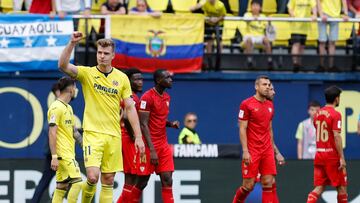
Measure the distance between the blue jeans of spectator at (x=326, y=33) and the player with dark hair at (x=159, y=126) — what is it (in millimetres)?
7147

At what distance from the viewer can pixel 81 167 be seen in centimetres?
1773

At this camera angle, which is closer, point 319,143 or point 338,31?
point 319,143

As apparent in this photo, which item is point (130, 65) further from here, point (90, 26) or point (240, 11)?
point (240, 11)

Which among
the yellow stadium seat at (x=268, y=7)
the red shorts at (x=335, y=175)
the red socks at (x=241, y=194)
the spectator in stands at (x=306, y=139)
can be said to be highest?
the yellow stadium seat at (x=268, y=7)

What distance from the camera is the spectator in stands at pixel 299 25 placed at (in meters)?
22.1

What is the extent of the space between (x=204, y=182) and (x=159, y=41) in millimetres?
4267

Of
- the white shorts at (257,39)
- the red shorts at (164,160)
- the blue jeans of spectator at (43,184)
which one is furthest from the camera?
the white shorts at (257,39)

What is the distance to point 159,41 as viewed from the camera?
21.3 m

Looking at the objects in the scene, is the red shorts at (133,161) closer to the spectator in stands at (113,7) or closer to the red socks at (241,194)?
the red socks at (241,194)

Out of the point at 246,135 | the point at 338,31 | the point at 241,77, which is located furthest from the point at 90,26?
the point at 246,135

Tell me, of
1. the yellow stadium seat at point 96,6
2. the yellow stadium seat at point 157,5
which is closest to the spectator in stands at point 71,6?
the yellow stadium seat at point 96,6

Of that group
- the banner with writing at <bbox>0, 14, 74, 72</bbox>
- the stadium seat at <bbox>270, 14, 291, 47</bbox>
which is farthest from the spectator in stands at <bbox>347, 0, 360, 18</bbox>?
the banner with writing at <bbox>0, 14, 74, 72</bbox>

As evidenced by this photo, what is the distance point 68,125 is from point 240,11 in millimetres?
8543

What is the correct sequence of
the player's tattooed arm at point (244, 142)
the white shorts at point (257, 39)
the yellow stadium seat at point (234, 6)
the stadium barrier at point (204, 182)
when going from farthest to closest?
1. the yellow stadium seat at point (234, 6)
2. the white shorts at point (257, 39)
3. the stadium barrier at point (204, 182)
4. the player's tattooed arm at point (244, 142)
